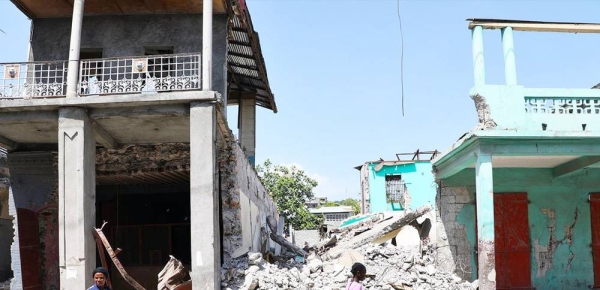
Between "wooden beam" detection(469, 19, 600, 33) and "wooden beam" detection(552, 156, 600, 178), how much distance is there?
248cm

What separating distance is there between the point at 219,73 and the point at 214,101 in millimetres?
2646

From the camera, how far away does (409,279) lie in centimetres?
1238

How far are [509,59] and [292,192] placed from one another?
99.0 ft

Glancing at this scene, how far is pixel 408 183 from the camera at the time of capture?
28828 mm

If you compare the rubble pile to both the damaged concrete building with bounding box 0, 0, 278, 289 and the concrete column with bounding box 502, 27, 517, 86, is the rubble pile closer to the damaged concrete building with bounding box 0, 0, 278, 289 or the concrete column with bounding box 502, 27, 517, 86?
the damaged concrete building with bounding box 0, 0, 278, 289

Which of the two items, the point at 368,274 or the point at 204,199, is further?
the point at 368,274

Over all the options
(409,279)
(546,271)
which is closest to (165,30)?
(409,279)

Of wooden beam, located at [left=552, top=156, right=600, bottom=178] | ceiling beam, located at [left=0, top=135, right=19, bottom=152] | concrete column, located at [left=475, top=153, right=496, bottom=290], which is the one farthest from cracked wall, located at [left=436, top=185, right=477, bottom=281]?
ceiling beam, located at [left=0, top=135, right=19, bottom=152]

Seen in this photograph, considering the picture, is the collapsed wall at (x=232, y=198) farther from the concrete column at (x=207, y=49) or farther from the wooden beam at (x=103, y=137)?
the concrete column at (x=207, y=49)

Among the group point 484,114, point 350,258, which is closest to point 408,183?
point 350,258

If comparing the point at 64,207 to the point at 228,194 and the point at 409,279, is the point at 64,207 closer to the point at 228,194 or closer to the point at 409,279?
the point at 228,194

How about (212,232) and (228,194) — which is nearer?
(212,232)

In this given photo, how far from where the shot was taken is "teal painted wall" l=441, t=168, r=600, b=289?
1349cm

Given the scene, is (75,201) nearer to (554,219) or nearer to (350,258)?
(350,258)
